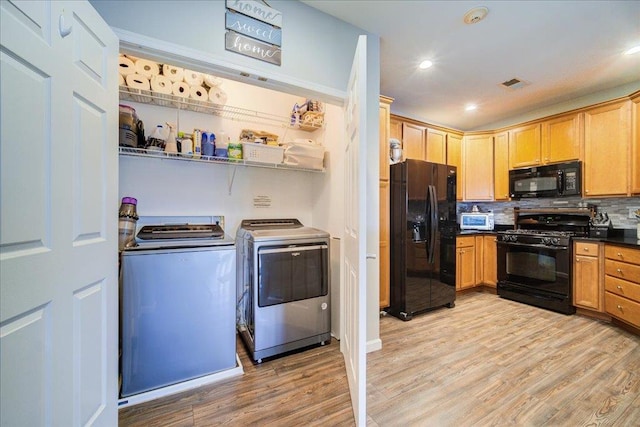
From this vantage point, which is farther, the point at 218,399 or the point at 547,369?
the point at 547,369

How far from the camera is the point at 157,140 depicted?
1981mm

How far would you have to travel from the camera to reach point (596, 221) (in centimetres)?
317

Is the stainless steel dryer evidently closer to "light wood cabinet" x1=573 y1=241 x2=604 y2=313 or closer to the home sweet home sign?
the home sweet home sign

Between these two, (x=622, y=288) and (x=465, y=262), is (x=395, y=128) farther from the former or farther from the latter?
(x=622, y=288)

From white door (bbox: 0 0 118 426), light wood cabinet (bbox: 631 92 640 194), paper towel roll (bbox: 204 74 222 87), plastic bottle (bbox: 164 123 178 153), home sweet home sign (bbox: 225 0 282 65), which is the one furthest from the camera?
light wood cabinet (bbox: 631 92 640 194)

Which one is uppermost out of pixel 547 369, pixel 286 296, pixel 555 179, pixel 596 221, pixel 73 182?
pixel 555 179

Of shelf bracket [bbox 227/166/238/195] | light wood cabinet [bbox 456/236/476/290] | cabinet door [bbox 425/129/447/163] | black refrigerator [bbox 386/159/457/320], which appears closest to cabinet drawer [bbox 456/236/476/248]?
light wood cabinet [bbox 456/236/476/290]

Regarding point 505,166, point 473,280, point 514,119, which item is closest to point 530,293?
point 473,280

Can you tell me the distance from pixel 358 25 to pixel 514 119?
3.37m

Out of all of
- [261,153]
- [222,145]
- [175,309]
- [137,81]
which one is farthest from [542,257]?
[137,81]

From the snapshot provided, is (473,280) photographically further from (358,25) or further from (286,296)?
(358,25)

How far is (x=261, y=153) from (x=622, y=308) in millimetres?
3889

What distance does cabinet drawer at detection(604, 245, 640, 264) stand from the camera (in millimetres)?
2465

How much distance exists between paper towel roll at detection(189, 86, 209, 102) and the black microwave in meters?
4.13
